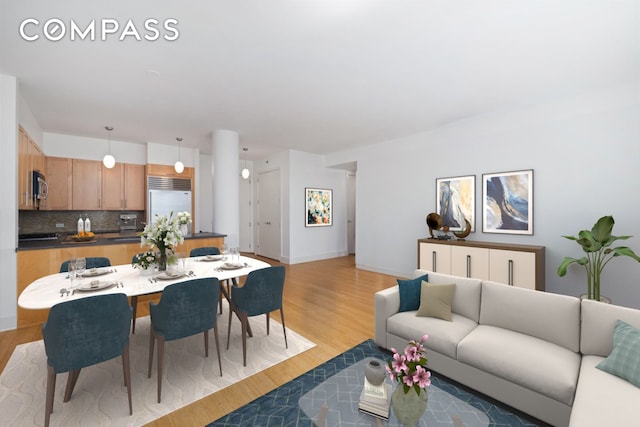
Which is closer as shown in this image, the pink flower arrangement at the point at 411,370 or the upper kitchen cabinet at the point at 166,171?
the pink flower arrangement at the point at 411,370

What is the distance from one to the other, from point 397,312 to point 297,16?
2717mm

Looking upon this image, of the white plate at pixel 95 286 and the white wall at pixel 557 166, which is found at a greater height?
the white wall at pixel 557 166

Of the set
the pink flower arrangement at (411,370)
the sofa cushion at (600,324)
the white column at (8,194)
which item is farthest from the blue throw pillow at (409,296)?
the white column at (8,194)

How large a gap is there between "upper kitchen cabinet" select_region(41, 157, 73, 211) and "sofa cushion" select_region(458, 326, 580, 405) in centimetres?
690

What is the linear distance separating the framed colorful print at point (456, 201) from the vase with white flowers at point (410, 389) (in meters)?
3.95

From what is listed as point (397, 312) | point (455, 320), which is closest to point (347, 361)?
point (397, 312)

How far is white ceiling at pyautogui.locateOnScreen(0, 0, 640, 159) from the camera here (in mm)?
2092

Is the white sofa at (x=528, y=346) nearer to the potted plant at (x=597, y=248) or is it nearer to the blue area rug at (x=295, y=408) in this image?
the blue area rug at (x=295, y=408)

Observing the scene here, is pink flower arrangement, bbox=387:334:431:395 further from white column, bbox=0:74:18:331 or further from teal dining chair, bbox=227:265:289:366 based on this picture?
white column, bbox=0:74:18:331

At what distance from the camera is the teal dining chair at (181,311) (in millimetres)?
2100

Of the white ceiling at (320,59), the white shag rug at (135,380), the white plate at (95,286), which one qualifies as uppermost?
the white ceiling at (320,59)

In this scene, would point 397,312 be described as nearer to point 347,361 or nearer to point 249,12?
point 347,361

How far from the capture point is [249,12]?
2.09 metres

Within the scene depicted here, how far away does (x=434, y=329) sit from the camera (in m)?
2.29
